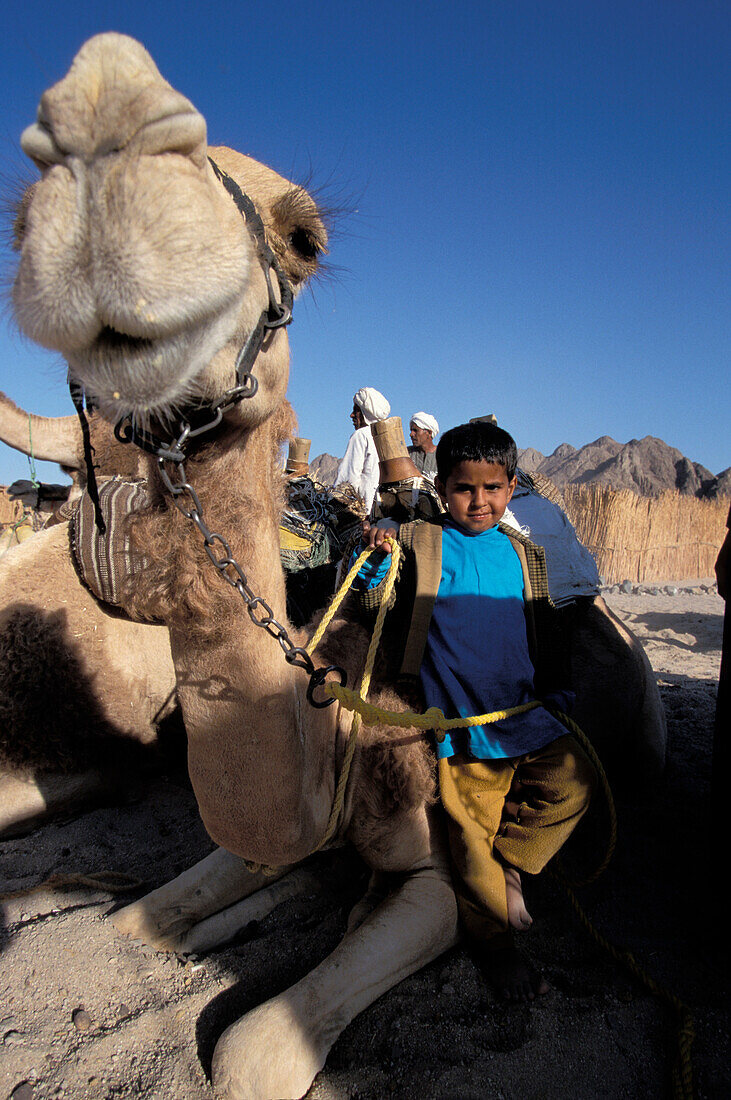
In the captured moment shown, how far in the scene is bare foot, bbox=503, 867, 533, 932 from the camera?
7.04 feet

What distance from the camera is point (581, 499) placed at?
62.0ft

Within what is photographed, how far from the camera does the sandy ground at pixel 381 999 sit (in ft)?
5.96

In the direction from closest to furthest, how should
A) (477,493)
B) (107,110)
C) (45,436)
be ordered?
(107,110) < (477,493) < (45,436)

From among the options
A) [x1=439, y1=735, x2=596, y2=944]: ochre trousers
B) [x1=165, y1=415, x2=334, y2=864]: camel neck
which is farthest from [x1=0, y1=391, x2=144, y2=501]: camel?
[x1=439, y1=735, x2=596, y2=944]: ochre trousers

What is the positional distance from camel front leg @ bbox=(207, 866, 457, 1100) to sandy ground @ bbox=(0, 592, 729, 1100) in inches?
4.5

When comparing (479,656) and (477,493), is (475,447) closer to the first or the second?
(477,493)

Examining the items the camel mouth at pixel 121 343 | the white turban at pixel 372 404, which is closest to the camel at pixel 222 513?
the camel mouth at pixel 121 343

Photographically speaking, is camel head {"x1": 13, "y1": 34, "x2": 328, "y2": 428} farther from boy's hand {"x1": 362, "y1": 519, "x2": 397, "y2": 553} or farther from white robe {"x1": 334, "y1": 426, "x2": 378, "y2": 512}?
white robe {"x1": 334, "y1": 426, "x2": 378, "y2": 512}

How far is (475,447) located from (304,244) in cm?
91

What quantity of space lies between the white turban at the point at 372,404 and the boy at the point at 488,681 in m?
3.00

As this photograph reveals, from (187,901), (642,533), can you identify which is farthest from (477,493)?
(642,533)

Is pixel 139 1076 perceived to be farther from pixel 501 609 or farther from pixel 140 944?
pixel 501 609

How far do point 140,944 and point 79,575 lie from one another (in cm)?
187

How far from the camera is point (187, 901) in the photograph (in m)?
2.44
